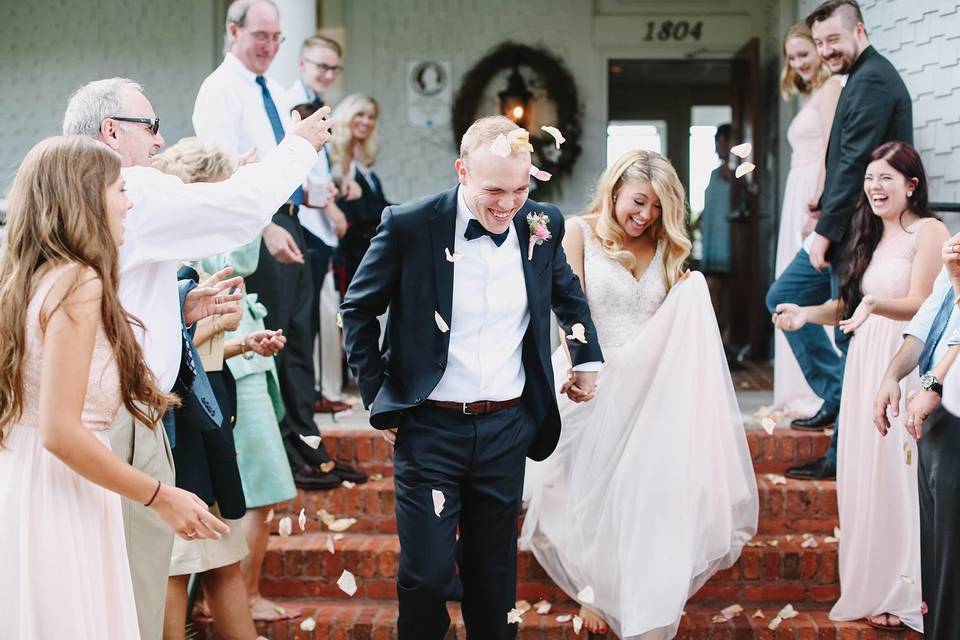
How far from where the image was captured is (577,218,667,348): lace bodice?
405 cm

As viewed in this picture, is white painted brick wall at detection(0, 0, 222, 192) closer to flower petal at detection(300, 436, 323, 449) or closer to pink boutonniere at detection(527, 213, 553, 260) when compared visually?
flower petal at detection(300, 436, 323, 449)

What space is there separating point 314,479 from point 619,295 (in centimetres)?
176

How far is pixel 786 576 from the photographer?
4594 millimetres

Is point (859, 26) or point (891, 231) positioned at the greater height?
point (859, 26)

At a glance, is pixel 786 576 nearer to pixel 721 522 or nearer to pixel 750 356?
pixel 721 522

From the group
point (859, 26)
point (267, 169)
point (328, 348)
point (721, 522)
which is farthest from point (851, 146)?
point (328, 348)

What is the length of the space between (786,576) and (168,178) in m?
3.21

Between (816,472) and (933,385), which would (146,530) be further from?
(816,472)

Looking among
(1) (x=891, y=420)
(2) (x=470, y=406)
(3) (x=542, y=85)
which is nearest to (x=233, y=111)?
(2) (x=470, y=406)

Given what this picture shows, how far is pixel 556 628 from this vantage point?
422 centimetres

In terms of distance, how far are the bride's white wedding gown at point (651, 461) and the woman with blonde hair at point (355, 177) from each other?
8.55 ft

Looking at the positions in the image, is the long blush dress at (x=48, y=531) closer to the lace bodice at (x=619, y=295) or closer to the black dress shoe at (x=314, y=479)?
the lace bodice at (x=619, y=295)

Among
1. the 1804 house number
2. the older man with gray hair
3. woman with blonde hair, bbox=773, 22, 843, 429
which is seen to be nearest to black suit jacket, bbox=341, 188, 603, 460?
the older man with gray hair

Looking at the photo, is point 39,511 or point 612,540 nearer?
point 39,511
